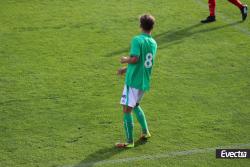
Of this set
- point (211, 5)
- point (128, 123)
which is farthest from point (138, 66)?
point (211, 5)

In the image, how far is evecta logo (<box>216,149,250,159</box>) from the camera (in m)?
6.51

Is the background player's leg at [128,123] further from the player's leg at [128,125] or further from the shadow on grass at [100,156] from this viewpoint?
the shadow on grass at [100,156]

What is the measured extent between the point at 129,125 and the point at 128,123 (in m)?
0.03

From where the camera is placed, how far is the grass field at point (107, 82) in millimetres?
6676

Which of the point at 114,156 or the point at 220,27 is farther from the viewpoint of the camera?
the point at 220,27

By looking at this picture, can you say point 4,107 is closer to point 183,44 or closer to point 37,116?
point 37,116

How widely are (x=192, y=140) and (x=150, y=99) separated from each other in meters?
1.32

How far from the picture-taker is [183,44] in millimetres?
10039

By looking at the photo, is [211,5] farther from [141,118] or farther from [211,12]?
[141,118]

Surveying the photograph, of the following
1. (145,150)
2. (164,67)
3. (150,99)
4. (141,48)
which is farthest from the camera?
(164,67)

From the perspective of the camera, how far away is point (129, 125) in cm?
652

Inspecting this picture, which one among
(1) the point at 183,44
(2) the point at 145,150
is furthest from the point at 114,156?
(1) the point at 183,44

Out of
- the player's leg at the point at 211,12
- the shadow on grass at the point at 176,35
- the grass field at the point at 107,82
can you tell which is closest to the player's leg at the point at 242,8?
the grass field at the point at 107,82

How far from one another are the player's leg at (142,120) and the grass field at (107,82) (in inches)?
6.3
